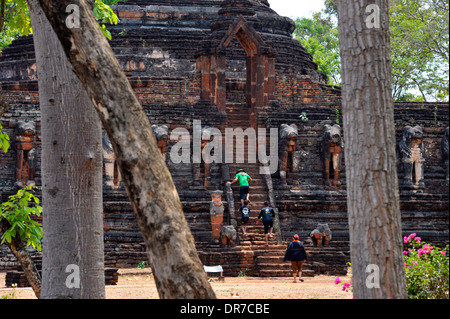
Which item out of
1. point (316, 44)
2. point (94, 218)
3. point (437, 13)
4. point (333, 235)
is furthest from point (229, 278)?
point (316, 44)

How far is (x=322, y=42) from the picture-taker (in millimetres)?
43688

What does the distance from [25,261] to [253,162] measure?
1222 cm

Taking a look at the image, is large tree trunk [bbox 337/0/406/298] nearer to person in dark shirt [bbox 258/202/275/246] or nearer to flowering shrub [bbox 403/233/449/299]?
flowering shrub [bbox 403/233/449/299]

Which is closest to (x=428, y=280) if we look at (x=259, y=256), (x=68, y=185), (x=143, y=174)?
(x=68, y=185)

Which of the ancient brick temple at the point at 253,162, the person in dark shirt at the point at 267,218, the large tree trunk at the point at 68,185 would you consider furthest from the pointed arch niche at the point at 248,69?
the large tree trunk at the point at 68,185

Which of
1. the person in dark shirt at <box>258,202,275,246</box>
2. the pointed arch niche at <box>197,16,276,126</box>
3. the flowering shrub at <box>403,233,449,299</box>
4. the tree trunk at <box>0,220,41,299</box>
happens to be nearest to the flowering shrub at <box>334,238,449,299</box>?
the flowering shrub at <box>403,233,449,299</box>

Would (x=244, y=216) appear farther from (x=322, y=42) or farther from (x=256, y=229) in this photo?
(x=322, y=42)

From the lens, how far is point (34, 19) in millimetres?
7805

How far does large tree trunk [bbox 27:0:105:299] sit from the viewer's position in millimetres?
7379

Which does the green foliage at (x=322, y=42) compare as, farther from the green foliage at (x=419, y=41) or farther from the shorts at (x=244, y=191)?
the shorts at (x=244, y=191)

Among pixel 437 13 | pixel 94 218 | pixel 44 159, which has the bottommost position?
pixel 94 218

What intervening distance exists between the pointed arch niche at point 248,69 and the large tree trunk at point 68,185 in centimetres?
1413
